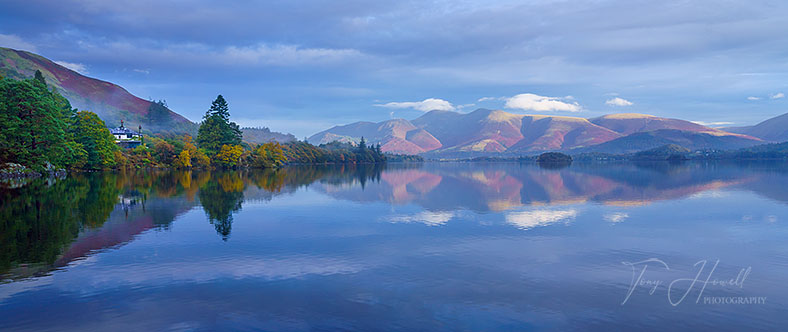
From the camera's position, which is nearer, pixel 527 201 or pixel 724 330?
pixel 724 330

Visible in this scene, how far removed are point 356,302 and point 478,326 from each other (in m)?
3.70

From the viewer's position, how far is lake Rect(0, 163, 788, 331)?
36.3 ft

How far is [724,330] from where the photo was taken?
10492mm

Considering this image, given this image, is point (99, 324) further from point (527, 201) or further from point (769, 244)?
point (527, 201)

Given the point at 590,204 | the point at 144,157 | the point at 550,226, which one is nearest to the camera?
the point at 550,226

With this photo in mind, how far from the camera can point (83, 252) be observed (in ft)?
56.3

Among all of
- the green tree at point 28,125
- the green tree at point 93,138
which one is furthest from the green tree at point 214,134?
the green tree at point 28,125

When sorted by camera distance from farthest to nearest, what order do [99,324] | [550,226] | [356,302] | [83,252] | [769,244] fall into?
[550,226], [769,244], [83,252], [356,302], [99,324]

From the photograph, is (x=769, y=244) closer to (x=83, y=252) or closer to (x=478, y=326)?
(x=478, y=326)

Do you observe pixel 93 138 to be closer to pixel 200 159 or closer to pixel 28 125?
pixel 200 159

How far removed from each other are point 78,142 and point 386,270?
9898cm

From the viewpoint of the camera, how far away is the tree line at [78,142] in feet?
192

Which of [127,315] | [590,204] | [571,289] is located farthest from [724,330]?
[590,204]

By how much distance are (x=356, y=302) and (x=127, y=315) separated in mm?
6267
